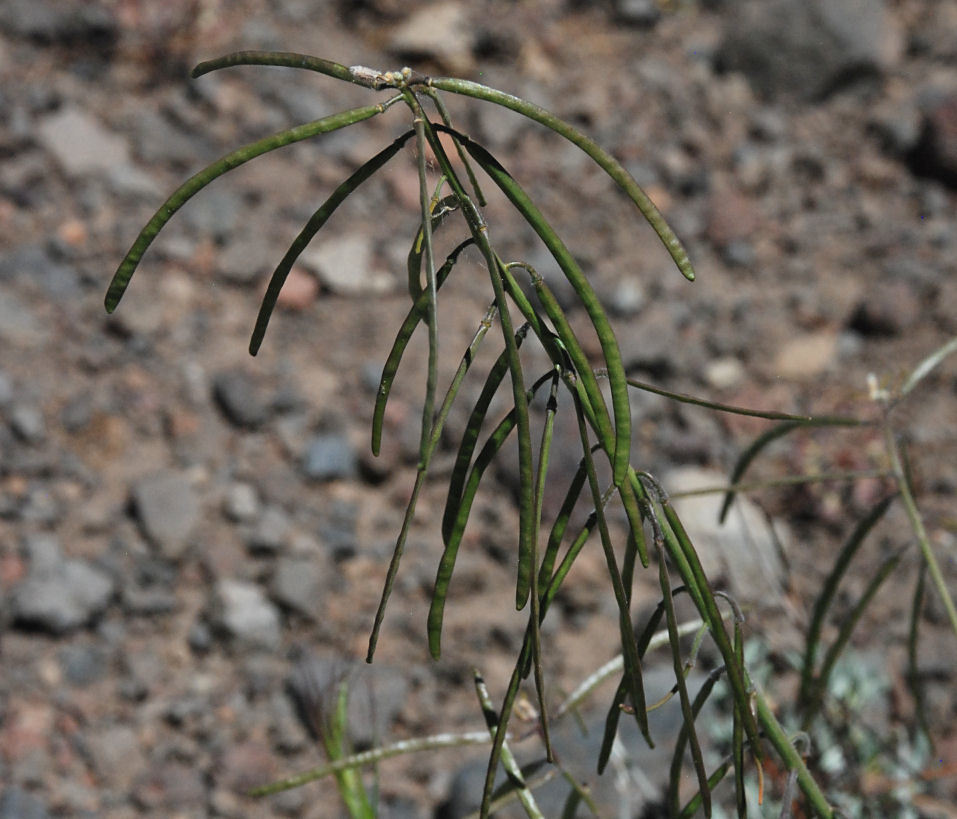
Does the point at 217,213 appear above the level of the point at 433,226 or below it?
above

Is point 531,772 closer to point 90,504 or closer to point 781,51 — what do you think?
point 90,504

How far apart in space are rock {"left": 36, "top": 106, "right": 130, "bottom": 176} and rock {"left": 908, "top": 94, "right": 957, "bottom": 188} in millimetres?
2365

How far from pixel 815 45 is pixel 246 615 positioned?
2.57m

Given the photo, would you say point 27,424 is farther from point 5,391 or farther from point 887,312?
point 887,312

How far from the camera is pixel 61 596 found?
2.30 metres

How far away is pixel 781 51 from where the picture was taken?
11.8 feet

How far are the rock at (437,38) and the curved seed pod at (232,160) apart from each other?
2869 mm

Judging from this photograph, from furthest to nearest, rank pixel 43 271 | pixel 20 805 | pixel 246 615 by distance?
pixel 43 271, pixel 246 615, pixel 20 805

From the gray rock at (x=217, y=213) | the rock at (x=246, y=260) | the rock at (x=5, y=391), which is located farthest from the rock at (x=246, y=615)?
the gray rock at (x=217, y=213)

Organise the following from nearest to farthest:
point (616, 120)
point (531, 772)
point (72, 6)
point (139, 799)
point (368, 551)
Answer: point (531, 772) < point (139, 799) < point (368, 551) < point (72, 6) < point (616, 120)

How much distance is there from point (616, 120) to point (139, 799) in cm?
246

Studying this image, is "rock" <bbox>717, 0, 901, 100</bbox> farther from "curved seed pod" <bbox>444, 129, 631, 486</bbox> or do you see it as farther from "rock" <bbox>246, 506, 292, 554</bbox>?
"curved seed pod" <bbox>444, 129, 631, 486</bbox>

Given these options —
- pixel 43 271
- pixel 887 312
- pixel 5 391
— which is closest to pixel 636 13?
pixel 887 312

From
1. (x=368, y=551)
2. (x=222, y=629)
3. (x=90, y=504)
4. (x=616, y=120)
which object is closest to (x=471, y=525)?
(x=368, y=551)
